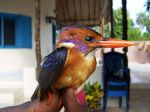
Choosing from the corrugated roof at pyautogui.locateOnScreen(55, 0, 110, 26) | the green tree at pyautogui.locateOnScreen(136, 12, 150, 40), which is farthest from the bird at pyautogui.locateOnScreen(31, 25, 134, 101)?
the green tree at pyautogui.locateOnScreen(136, 12, 150, 40)

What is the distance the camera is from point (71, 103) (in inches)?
67.8

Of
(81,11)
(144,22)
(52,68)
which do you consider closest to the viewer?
(52,68)

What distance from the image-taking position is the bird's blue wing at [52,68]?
1691 millimetres

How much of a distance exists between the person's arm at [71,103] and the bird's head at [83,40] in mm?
194

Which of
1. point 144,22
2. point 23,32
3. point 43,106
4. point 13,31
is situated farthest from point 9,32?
point 144,22

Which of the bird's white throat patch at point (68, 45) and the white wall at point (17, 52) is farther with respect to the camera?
the white wall at point (17, 52)

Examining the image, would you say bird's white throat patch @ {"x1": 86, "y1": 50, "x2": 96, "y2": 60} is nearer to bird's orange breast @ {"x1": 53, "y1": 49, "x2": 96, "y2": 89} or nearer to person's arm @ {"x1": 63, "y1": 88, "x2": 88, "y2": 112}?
bird's orange breast @ {"x1": 53, "y1": 49, "x2": 96, "y2": 89}

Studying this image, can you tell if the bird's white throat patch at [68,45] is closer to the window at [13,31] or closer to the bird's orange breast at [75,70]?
the bird's orange breast at [75,70]

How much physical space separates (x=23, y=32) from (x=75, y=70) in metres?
7.75

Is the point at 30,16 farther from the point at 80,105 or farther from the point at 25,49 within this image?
the point at 80,105

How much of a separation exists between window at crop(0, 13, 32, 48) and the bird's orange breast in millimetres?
7553

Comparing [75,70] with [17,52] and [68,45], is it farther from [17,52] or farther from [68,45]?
[17,52]

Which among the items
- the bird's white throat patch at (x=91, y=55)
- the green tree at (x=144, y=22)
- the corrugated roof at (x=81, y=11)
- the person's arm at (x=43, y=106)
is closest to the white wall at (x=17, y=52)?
the corrugated roof at (x=81, y=11)

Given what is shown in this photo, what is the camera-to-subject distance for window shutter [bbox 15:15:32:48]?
923 centimetres
